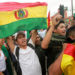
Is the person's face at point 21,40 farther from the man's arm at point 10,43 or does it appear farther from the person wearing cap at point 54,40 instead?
the person wearing cap at point 54,40

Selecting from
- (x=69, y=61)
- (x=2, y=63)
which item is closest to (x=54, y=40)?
(x=69, y=61)

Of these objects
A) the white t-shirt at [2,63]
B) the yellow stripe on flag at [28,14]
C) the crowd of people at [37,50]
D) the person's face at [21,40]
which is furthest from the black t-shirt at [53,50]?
the white t-shirt at [2,63]

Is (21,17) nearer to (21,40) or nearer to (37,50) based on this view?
(21,40)

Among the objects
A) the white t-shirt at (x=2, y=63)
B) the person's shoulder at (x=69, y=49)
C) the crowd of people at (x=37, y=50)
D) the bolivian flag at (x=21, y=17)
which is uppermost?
the bolivian flag at (x=21, y=17)

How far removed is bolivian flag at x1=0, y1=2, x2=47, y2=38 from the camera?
11.4ft

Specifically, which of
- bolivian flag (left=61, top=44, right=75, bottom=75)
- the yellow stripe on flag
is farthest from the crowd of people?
bolivian flag (left=61, top=44, right=75, bottom=75)

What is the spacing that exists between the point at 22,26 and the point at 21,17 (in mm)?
173

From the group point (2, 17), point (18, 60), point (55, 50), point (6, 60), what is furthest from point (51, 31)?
point (6, 60)

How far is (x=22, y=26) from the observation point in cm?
358

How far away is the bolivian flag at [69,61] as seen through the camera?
7.19 ft

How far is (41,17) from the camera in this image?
3652mm

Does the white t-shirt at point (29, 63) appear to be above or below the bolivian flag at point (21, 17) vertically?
below

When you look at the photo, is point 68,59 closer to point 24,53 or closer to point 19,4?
point 24,53

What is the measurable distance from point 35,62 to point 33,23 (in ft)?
2.62
